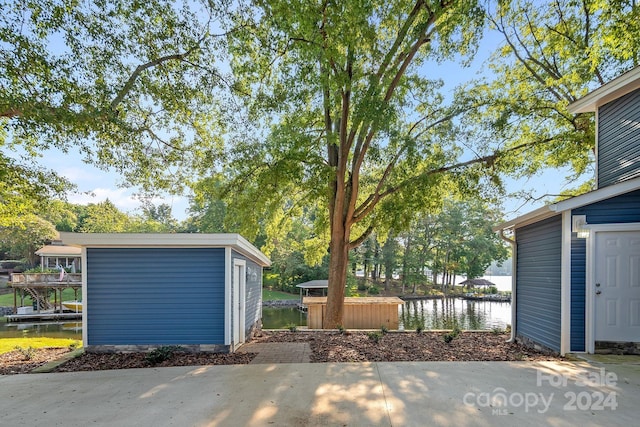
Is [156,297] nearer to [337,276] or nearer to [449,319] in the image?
[337,276]

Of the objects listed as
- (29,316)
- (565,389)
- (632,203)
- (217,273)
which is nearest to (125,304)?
(217,273)

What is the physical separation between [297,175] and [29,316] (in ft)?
61.0

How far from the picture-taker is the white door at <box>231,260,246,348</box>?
5.62 metres

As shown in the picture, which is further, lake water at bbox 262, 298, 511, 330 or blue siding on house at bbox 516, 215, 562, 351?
lake water at bbox 262, 298, 511, 330

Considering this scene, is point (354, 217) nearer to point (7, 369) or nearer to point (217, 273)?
point (217, 273)

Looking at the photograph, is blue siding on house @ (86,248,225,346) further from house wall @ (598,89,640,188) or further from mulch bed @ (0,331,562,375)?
house wall @ (598,89,640,188)

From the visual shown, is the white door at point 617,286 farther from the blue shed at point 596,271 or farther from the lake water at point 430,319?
the lake water at point 430,319

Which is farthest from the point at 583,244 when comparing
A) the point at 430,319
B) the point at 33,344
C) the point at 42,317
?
the point at 42,317

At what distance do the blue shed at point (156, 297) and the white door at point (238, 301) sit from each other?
0.29m

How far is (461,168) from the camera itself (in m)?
8.47

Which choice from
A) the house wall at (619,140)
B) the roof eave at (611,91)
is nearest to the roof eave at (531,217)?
the house wall at (619,140)

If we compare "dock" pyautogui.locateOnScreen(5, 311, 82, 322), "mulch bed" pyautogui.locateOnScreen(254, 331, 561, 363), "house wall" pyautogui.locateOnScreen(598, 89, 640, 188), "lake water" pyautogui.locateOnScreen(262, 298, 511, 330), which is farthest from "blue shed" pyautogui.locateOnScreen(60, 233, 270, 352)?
"dock" pyautogui.locateOnScreen(5, 311, 82, 322)

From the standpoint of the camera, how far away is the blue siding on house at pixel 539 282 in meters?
5.04

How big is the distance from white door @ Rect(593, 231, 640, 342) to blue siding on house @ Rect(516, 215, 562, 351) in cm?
49
